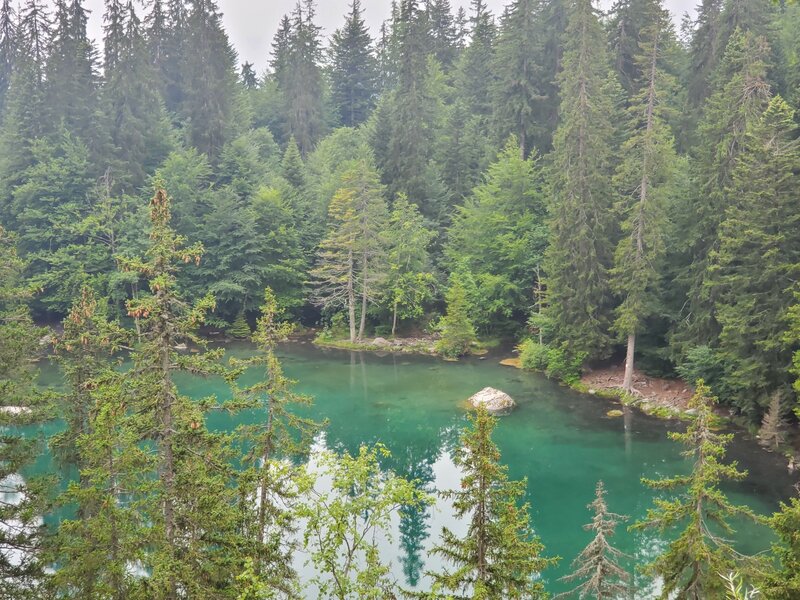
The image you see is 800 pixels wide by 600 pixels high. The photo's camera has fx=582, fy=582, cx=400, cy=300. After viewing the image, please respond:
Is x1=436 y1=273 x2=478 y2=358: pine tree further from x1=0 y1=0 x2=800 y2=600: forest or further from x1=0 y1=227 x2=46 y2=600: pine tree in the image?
x1=0 y1=227 x2=46 y2=600: pine tree

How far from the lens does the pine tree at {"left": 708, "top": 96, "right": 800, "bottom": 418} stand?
22.8 m

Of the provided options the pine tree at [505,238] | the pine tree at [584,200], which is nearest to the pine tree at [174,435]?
the pine tree at [584,200]

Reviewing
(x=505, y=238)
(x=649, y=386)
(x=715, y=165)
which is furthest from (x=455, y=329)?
(x=715, y=165)

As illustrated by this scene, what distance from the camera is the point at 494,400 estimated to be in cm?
3003

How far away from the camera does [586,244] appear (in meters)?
33.1

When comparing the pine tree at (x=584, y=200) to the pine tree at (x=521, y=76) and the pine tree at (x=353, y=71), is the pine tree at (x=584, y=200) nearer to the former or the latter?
the pine tree at (x=521, y=76)

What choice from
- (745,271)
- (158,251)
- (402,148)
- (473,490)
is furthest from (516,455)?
(402,148)

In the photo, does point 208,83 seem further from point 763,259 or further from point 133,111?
point 763,259

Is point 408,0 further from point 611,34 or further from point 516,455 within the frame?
point 516,455

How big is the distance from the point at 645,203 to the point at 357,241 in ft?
67.9

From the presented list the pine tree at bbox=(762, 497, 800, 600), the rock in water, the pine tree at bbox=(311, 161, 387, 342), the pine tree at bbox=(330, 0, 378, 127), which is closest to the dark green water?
the rock in water

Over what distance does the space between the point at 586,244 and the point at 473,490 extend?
26.1 metres

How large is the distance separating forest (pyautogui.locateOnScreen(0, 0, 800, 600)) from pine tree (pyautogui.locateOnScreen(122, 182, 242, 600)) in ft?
0.22

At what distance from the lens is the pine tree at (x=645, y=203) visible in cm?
2938
